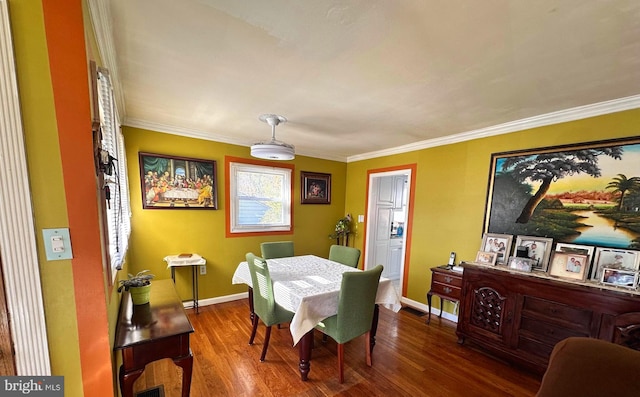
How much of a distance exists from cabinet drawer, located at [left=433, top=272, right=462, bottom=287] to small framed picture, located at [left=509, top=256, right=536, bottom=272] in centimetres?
52

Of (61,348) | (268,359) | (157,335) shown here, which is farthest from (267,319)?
(61,348)

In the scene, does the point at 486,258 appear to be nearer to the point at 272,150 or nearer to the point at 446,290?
the point at 446,290

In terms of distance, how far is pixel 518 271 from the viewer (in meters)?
2.18

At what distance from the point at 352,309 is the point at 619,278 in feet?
6.70

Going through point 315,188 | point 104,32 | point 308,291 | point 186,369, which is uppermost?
point 104,32

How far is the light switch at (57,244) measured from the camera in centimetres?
91

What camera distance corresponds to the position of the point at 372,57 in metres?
1.40

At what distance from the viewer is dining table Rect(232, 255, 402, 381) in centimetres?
175

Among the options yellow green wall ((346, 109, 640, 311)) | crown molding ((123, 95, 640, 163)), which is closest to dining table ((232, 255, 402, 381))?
yellow green wall ((346, 109, 640, 311))

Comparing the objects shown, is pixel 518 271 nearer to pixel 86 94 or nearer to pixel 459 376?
pixel 459 376

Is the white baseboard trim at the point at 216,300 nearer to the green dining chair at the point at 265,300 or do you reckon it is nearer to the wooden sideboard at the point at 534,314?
the green dining chair at the point at 265,300

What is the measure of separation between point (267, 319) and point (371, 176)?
283 centimetres

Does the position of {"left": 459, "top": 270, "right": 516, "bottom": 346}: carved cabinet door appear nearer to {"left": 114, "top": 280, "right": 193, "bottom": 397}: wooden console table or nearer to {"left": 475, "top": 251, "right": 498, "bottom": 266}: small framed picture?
{"left": 475, "top": 251, "right": 498, "bottom": 266}: small framed picture

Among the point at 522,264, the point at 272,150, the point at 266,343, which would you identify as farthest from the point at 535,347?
the point at 272,150
